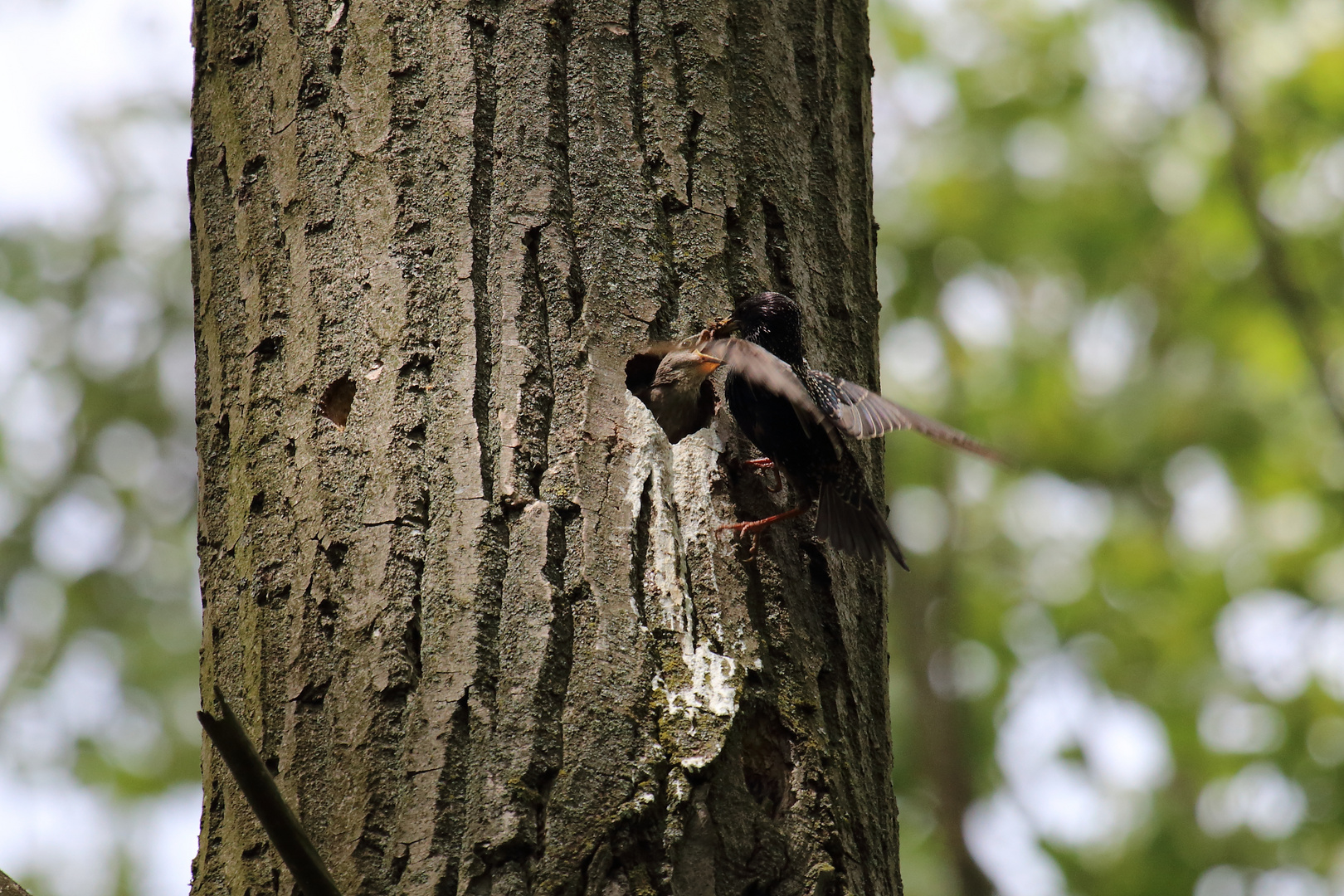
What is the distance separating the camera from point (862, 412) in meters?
2.42

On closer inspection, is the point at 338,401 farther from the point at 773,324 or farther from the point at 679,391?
the point at 773,324

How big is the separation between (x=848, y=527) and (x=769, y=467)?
26 cm

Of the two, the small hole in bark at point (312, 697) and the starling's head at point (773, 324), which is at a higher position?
the starling's head at point (773, 324)

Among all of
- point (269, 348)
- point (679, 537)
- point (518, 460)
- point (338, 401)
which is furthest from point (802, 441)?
point (269, 348)

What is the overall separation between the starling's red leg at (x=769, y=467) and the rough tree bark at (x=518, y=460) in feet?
0.18

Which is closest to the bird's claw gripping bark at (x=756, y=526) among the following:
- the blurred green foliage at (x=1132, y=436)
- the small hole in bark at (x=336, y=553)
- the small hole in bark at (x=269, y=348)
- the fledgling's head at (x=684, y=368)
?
the fledgling's head at (x=684, y=368)

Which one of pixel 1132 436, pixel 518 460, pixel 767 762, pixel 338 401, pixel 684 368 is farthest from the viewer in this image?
pixel 1132 436

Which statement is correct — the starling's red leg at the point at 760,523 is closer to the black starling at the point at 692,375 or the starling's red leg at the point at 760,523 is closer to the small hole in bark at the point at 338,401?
the black starling at the point at 692,375

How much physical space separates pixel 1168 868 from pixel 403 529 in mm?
7041

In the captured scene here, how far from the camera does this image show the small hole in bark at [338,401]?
6.21ft

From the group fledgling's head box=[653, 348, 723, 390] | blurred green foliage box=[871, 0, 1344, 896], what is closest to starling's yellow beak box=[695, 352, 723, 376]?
fledgling's head box=[653, 348, 723, 390]

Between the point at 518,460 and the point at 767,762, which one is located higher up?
the point at 518,460

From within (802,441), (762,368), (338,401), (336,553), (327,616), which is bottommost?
(327,616)

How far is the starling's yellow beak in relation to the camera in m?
2.08
